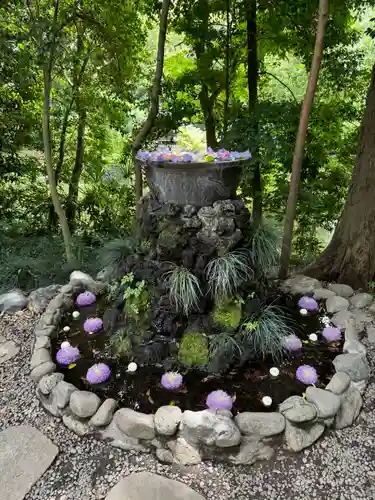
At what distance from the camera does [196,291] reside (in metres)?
2.30

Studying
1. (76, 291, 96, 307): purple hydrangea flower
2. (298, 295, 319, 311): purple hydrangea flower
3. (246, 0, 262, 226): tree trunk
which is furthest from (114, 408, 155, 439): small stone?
(246, 0, 262, 226): tree trunk

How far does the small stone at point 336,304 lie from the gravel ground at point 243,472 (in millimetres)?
901

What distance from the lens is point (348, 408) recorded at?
77.9 inches

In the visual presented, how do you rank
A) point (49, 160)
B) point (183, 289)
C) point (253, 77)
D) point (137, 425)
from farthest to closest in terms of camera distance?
point (253, 77) → point (49, 160) → point (183, 289) → point (137, 425)

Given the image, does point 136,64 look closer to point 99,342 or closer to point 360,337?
point 99,342

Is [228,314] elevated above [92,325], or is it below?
above

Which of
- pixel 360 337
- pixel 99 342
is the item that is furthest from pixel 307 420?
pixel 99 342

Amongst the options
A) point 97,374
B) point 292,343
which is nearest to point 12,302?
point 97,374

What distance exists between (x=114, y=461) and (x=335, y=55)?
3654mm

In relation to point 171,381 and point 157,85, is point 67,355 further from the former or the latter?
point 157,85

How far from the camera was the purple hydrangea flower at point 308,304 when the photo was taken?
2836mm

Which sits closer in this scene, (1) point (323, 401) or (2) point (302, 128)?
(1) point (323, 401)

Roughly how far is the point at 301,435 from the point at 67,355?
1476mm

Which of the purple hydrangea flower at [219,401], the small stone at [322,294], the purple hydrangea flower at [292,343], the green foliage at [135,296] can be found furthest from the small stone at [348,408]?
the green foliage at [135,296]
